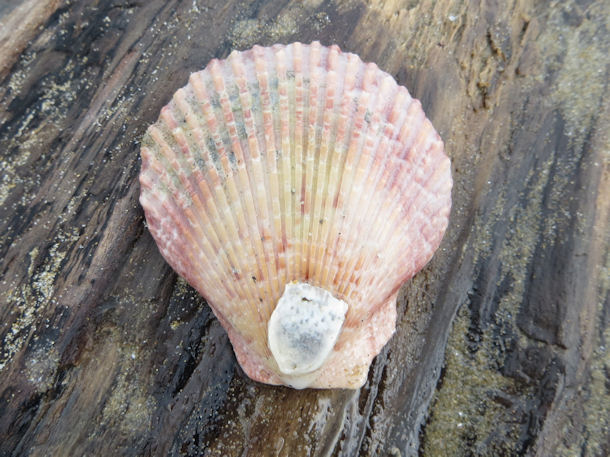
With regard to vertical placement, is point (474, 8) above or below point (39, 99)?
below

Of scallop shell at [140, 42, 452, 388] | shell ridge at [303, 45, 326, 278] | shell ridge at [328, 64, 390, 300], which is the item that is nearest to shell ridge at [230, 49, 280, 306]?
scallop shell at [140, 42, 452, 388]

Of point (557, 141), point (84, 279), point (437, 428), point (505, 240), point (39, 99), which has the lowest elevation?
point (437, 428)

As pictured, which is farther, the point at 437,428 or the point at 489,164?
the point at 489,164

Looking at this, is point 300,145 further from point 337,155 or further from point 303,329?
point 303,329

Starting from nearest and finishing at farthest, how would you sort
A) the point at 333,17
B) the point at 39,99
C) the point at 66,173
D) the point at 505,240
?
the point at 505,240 < the point at 66,173 < the point at 39,99 < the point at 333,17

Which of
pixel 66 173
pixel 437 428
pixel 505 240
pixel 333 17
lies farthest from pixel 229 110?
pixel 437 428

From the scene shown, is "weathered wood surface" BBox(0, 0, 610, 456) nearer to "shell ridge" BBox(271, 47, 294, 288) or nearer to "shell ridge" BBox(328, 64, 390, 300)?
"shell ridge" BBox(328, 64, 390, 300)

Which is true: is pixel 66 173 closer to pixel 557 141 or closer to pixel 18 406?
pixel 18 406
